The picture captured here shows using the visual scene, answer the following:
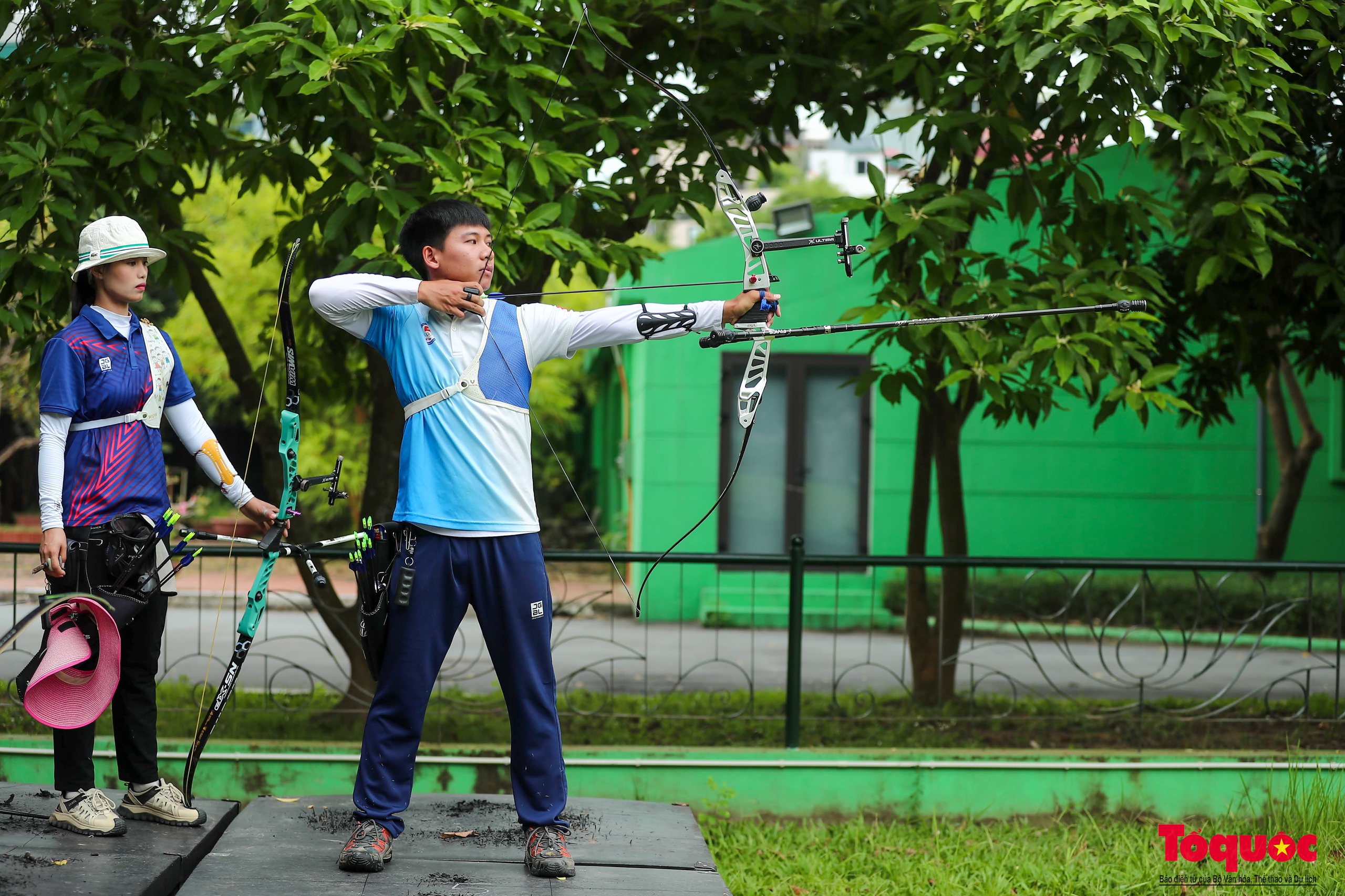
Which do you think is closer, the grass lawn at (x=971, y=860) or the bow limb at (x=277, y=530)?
the bow limb at (x=277, y=530)

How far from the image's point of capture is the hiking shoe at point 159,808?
3.48 m

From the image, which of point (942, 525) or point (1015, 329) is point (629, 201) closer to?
point (1015, 329)

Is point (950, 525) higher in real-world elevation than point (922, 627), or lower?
higher

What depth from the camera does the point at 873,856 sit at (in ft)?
13.8

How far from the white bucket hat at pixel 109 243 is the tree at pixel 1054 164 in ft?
7.69

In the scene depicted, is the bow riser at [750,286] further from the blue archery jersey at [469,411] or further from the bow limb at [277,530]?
the bow limb at [277,530]

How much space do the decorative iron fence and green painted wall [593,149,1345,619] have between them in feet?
1.11

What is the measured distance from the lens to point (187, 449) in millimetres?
3439

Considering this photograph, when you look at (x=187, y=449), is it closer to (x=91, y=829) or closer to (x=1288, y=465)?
(x=91, y=829)

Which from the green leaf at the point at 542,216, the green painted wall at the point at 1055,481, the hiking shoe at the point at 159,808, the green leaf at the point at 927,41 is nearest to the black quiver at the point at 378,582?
the hiking shoe at the point at 159,808

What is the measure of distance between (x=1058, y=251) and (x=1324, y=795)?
90.5 inches

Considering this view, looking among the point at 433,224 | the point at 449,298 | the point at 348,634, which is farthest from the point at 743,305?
the point at 348,634

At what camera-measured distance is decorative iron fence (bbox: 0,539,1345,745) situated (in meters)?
4.95

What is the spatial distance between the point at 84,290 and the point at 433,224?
1031 mm
